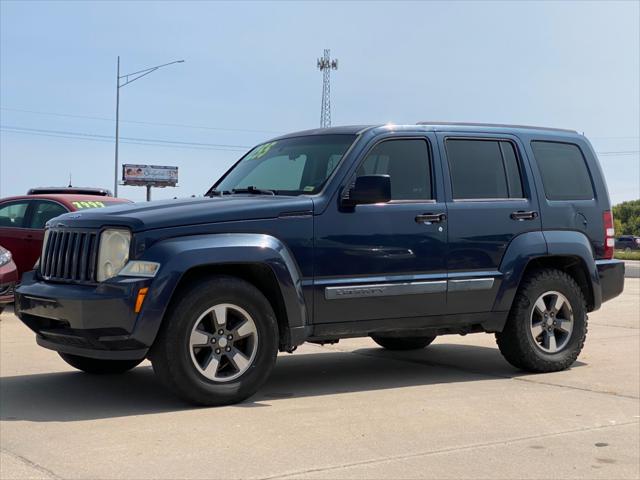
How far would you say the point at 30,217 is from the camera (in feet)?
42.3

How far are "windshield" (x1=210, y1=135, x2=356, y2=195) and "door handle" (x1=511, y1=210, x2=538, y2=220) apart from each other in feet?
4.98

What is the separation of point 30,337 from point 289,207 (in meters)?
4.54

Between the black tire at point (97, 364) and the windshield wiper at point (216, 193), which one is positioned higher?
the windshield wiper at point (216, 193)

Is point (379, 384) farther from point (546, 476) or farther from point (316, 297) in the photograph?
point (546, 476)

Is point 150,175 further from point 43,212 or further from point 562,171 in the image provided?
point 562,171

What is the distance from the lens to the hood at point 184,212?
6027mm

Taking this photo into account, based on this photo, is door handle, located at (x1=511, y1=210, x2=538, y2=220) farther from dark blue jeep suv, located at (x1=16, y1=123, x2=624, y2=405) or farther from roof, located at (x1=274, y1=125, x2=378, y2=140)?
roof, located at (x1=274, y1=125, x2=378, y2=140)

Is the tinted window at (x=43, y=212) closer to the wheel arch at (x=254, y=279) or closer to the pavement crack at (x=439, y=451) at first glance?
the wheel arch at (x=254, y=279)

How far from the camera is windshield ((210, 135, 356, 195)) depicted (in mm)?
6883

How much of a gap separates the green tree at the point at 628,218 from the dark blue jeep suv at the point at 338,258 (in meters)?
114

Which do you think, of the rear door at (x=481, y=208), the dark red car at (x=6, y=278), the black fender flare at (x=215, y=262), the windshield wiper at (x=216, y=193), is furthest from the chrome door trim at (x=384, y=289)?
the dark red car at (x=6, y=278)

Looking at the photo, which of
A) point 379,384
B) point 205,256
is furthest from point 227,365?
point 379,384

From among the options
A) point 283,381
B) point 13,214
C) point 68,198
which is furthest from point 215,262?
point 13,214

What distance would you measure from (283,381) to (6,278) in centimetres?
469
